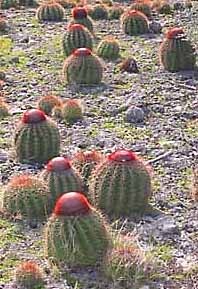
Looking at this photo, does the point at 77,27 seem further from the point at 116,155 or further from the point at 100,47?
the point at 116,155

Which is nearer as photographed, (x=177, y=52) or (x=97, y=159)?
(x=97, y=159)

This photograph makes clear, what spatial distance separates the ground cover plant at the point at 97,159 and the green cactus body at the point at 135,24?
0.10 m

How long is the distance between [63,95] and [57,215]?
6.10 meters

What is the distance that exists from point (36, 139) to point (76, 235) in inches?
114

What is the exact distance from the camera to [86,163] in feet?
29.6

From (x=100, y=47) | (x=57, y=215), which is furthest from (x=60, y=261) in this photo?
(x=100, y=47)

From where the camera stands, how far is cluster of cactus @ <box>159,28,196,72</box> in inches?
565

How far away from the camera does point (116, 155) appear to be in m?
8.34

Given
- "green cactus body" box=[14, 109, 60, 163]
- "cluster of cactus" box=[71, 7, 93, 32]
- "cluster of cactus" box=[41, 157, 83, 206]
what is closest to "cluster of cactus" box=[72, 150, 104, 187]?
"cluster of cactus" box=[41, 157, 83, 206]

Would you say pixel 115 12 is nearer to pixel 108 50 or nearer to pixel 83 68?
pixel 108 50

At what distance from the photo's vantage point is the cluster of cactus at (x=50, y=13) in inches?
769

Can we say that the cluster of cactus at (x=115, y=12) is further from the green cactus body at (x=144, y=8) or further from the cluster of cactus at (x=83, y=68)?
the cluster of cactus at (x=83, y=68)

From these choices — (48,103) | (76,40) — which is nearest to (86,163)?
(48,103)

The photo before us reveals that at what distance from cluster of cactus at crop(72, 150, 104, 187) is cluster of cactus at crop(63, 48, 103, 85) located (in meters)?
4.64
